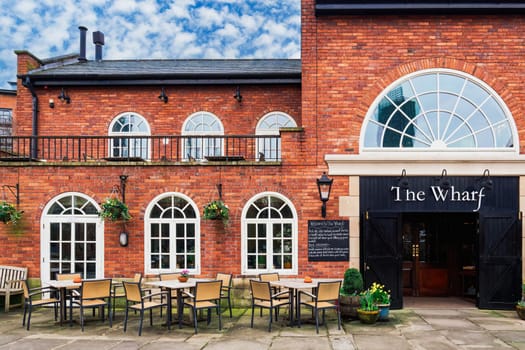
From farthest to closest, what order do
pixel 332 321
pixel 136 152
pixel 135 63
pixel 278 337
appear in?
pixel 135 63, pixel 136 152, pixel 332 321, pixel 278 337

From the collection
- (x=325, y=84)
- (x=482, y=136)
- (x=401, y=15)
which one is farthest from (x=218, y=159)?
(x=482, y=136)

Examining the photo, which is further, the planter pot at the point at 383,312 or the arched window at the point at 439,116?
the arched window at the point at 439,116

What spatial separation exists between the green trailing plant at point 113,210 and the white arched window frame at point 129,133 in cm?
306

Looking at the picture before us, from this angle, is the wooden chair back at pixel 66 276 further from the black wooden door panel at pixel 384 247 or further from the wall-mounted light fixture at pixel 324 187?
the black wooden door panel at pixel 384 247

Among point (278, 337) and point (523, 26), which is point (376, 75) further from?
point (278, 337)

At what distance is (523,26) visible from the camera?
9969 mm

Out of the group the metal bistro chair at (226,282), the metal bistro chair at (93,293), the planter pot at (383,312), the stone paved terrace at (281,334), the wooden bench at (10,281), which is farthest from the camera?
the wooden bench at (10,281)

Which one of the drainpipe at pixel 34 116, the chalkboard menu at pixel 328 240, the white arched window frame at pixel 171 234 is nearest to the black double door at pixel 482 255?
the chalkboard menu at pixel 328 240

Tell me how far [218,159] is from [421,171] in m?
4.48

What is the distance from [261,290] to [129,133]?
6.68 meters

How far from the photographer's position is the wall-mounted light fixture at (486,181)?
9.74 meters

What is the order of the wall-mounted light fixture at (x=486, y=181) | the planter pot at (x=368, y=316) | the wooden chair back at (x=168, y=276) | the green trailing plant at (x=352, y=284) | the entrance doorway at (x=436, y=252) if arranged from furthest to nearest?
the entrance doorway at (x=436, y=252), the wall-mounted light fixture at (x=486, y=181), the wooden chair back at (x=168, y=276), the green trailing plant at (x=352, y=284), the planter pot at (x=368, y=316)

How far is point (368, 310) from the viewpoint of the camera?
27.7ft

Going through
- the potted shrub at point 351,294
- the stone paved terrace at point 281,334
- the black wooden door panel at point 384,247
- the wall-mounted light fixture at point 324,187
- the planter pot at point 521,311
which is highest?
the wall-mounted light fixture at point 324,187
